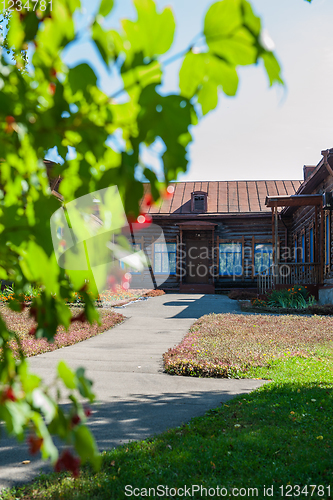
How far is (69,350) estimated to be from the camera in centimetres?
739

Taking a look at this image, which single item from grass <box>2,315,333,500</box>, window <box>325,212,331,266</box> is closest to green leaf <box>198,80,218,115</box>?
grass <box>2,315,333,500</box>

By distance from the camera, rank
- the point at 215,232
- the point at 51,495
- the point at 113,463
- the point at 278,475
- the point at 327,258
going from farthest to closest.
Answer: the point at 215,232, the point at 327,258, the point at 113,463, the point at 278,475, the point at 51,495

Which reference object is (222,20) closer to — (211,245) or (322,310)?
(322,310)

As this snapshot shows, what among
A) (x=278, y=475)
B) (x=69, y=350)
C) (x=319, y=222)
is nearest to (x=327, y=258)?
(x=319, y=222)

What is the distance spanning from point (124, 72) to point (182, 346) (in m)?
6.67

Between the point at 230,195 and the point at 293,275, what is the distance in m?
8.29

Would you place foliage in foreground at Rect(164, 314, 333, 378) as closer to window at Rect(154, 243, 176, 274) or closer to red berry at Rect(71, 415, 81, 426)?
red berry at Rect(71, 415, 81, 426)

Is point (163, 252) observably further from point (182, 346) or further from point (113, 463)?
point (113, 463)

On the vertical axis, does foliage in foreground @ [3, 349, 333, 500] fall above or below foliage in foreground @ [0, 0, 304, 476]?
below

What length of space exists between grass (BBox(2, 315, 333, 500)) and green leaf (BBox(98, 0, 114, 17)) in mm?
2587

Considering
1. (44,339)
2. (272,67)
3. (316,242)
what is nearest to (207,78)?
(272,67)

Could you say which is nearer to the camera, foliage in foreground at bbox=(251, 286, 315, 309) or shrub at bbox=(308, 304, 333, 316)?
shrub at bbox=(308, 304, 333, 316)

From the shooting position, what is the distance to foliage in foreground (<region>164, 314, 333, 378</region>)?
5812 mm

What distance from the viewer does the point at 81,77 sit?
792mm
